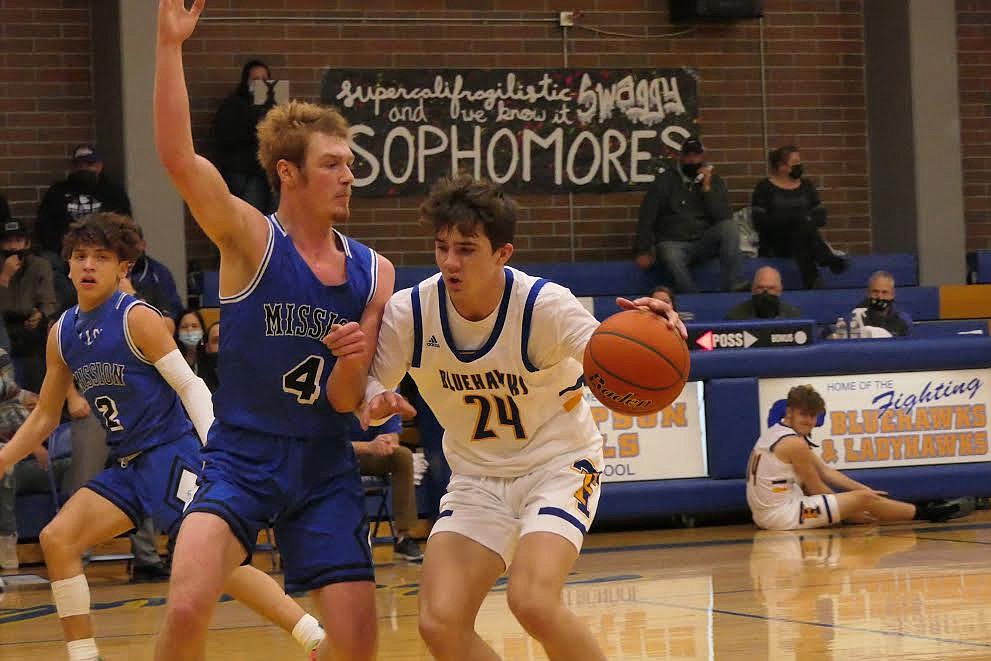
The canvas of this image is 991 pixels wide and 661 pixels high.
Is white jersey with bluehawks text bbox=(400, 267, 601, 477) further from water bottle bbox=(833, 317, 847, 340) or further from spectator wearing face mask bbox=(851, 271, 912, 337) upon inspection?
spectator wearing face mask bbox=(851, 271, 912, 337)

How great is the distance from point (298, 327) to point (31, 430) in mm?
1710

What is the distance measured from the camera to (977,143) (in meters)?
15.5

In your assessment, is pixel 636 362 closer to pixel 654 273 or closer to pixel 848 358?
pixel 848 358

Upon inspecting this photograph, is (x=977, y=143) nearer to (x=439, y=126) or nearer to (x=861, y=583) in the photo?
(x=439, y=126)

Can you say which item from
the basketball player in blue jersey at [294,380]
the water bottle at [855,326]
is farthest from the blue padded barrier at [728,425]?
the basketball player in blue jersey at [294,380]

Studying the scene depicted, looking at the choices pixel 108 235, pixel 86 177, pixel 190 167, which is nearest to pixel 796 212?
pixel 86 177

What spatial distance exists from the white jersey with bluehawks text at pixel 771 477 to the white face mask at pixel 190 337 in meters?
3.68

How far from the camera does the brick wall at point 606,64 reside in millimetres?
13594

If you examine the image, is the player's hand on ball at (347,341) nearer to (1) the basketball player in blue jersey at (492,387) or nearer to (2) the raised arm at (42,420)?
(1) the basketball player in blue jersey at (492,387)

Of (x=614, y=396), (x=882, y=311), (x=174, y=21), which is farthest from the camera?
(x=882, y=311)

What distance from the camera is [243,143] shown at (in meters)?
12.5

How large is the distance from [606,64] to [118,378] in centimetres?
960

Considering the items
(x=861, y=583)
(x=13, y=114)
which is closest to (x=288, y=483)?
(x=861, y=583)

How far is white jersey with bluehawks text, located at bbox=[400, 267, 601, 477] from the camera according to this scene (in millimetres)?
4273
